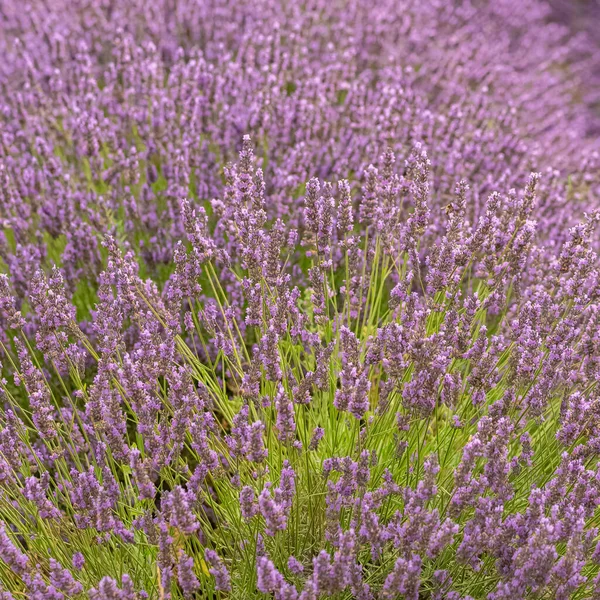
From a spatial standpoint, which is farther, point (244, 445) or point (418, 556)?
point (244, 445)

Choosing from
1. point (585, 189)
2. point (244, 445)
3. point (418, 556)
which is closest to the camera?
point (418, 556)

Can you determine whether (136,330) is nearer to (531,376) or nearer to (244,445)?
(244,445)

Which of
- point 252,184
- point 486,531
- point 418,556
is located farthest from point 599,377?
point 252,184

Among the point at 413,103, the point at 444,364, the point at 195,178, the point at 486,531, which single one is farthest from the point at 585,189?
the point at 486,531

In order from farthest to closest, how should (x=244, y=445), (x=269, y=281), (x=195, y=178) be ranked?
(x=195, y=178)
(x=269, y=281)
(x=244, y=445)

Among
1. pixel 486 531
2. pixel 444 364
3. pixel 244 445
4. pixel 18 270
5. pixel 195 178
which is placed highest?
pixel 444 364

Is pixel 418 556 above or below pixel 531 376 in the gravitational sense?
below

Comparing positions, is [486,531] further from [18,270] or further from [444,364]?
[18,270]
